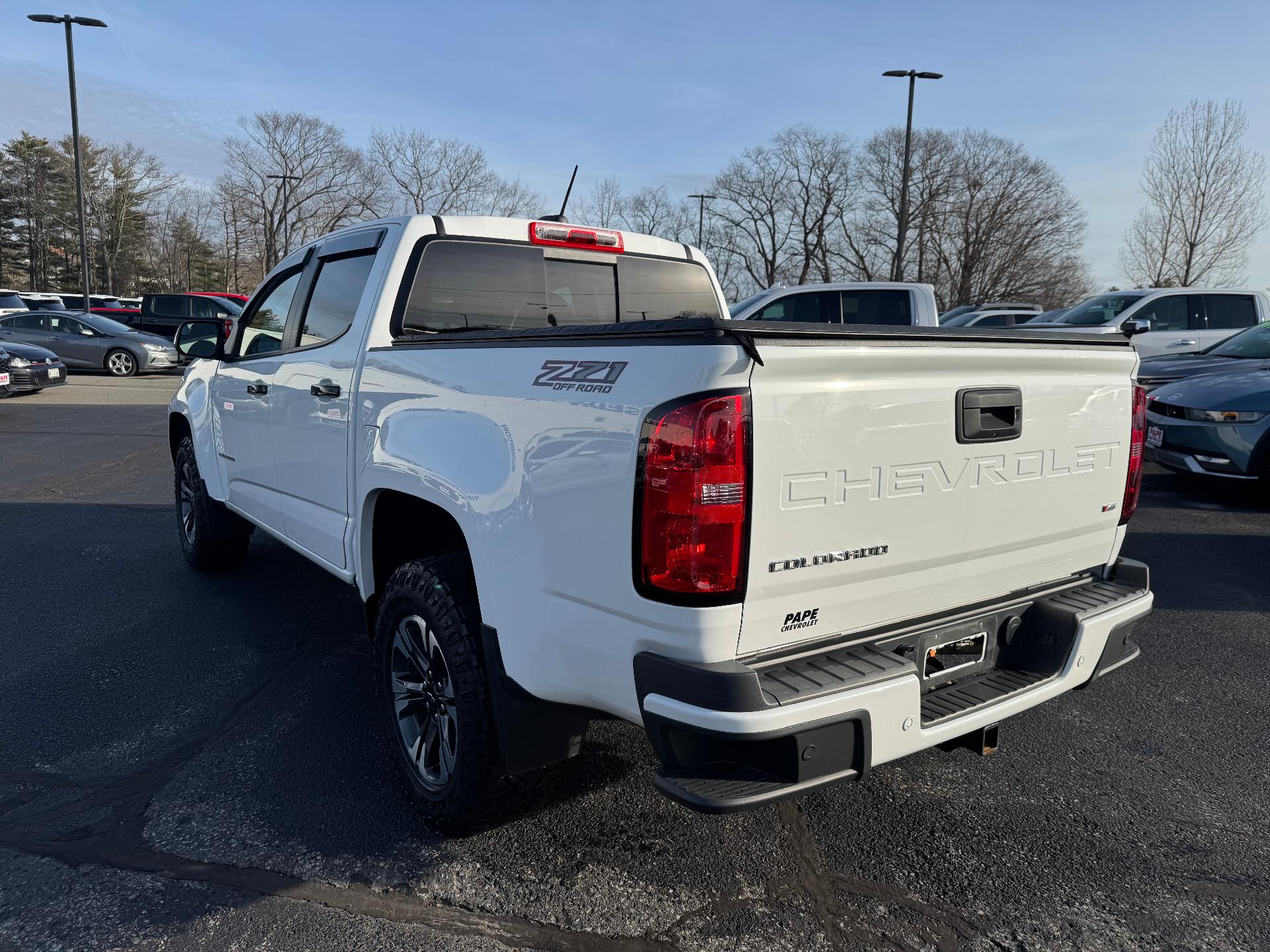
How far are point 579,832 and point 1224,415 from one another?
7581 millimetres

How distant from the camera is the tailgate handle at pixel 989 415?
245 centimetres

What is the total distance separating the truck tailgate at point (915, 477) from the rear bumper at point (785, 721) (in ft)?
0.37

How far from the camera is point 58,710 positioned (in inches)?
148

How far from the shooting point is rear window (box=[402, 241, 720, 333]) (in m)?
3.61

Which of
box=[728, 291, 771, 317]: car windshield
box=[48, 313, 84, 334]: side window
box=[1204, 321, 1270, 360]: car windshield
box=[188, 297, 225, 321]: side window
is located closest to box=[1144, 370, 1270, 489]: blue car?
box=[1204, 321, 1270, 360]: car windshield

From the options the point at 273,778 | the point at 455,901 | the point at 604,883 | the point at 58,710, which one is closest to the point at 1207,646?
the point at 604,883

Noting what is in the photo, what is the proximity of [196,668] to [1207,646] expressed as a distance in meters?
5.05

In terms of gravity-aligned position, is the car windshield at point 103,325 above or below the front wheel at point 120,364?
above

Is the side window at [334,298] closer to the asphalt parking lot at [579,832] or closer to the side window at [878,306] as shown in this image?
the asphalt parking lot at [579,832]

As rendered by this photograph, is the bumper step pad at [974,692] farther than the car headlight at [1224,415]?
No

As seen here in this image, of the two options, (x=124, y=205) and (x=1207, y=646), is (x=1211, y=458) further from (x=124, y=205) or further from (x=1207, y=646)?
(x=124, y=205)

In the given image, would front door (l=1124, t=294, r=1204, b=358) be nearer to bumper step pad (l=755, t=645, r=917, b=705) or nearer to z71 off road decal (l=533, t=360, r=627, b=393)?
bumper step pad (l=755, t=645, r=917, b=705)

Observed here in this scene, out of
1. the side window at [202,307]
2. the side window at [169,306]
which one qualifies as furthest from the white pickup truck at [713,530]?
the side window at [169,306]

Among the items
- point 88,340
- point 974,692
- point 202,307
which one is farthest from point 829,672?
point 202,307
